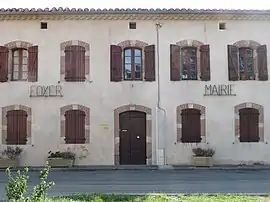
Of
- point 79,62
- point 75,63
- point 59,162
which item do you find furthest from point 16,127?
point 79,62

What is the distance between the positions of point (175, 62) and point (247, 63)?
129 inches

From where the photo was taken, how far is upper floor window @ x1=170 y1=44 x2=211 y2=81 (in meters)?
18.9

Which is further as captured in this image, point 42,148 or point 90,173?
point 42,148

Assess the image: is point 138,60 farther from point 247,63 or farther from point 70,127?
point 247,63

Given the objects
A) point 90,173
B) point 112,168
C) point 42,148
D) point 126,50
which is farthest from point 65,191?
point 126,50

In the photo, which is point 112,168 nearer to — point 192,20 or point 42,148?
point 42,148

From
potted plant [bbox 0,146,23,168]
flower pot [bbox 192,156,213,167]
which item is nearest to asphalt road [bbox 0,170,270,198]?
flower pot [bbox 192,156,213,167]

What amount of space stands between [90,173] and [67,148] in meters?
2.58

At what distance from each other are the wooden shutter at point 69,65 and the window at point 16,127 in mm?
2493

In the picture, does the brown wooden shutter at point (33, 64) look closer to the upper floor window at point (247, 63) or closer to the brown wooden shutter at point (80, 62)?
the brown wooden shutter at point (80, 62)

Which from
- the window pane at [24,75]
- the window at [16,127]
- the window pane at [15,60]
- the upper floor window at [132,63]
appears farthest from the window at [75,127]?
the window pane at [15,60]

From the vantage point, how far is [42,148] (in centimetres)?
1845

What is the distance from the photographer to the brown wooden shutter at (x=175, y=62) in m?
18.8

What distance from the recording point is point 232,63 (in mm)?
18938
